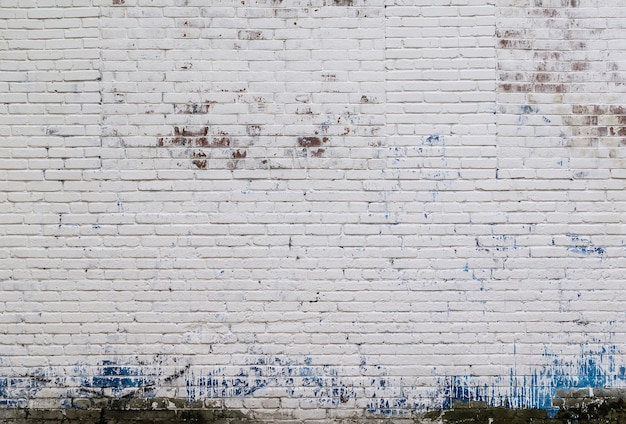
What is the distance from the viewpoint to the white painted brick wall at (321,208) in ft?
10.7

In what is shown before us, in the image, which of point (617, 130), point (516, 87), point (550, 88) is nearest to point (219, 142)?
point (516, 87)

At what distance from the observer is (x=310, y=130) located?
3.30m

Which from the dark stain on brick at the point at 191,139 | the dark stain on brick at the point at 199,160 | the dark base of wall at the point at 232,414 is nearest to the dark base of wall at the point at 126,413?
the dark base of wall at the point at 232,414

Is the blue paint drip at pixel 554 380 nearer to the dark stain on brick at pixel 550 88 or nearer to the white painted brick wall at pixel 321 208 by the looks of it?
the white painted brick wall at pixel 321 208

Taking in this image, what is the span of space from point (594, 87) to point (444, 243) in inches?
59.0

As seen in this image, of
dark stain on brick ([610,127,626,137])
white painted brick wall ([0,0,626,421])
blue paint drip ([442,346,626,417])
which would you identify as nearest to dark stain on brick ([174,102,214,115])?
white painted brick wall ([0,0,626,421])

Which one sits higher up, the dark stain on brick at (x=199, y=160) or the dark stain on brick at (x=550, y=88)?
the dark stain on brick at (x=550, y=88)

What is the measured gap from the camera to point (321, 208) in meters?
3.29

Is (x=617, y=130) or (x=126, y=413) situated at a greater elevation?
(x=617, y=130)

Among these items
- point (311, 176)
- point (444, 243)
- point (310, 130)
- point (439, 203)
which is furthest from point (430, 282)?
point (310, 130)

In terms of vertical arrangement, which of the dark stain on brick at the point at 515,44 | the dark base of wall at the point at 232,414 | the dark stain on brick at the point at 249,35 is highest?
the dark stain on brick at the point at 249,35

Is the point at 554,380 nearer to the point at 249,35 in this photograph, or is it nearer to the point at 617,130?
the point at 617,130

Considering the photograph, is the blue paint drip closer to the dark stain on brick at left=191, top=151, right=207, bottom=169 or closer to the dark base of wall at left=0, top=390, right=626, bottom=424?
the dark base of wall at left=0, top=390, right=626, bottom=424

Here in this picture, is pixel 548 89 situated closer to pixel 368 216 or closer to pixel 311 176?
pixel 368 216
